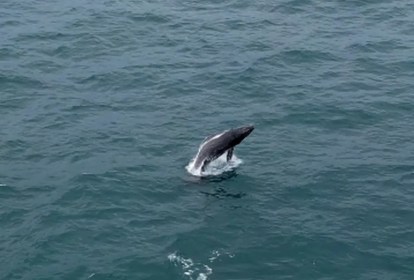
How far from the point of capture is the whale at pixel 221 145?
65.1 metres

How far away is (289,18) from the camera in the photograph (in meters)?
97.1

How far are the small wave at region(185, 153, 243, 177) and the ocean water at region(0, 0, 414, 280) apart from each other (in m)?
0.61

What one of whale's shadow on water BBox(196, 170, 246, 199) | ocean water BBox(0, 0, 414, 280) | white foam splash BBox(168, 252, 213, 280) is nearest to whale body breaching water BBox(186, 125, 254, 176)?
whale's shadow on water BBox(196, 170, 246, 199)

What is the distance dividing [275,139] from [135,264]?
73.1ft

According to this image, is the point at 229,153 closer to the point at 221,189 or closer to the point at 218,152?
the point at 218,152

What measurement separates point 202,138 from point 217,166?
15.9 ft

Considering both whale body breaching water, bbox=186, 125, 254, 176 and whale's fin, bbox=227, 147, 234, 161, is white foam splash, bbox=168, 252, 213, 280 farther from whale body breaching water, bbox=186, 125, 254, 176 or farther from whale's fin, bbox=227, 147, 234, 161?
whale's fin, bbox=227, 147, 234, 161

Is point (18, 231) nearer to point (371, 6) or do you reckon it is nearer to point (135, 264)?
point (135, 264)

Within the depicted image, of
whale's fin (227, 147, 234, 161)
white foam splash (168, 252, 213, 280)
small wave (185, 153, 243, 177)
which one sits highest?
whale's fin (227, 147, 234, 161)

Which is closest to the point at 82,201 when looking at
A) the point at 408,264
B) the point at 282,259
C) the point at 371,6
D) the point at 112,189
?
→ the point at 112,189

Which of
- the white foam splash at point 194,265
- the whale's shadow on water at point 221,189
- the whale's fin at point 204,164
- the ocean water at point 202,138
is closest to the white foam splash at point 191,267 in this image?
the white foam splash at point 194,265

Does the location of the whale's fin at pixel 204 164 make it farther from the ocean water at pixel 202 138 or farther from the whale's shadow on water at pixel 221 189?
the ocean water at pixel 202 138

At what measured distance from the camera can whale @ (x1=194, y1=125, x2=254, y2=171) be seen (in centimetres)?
6506

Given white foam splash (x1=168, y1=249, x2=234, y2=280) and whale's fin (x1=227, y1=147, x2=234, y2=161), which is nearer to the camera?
white foam splash (x1=168, y1=249, x2=234, y2=280)
